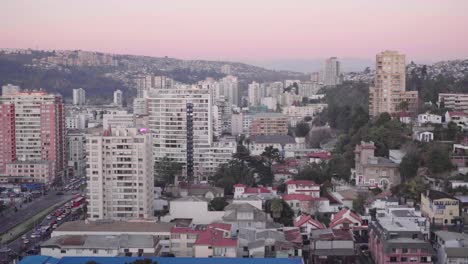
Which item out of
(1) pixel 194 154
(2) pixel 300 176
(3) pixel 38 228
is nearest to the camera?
(3) pixel 38 228

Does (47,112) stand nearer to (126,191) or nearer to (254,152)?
(254,152)

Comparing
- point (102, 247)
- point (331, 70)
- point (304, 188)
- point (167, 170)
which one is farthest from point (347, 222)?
point (331, 70)

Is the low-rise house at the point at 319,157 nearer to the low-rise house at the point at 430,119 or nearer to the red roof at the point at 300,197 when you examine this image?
the low-rise house at the point at 430,119

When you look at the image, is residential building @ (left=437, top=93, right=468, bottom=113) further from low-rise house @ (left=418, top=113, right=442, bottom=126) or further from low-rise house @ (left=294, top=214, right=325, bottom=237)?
low-rise house @ (left=294, top=214, right=325, bottom=237)

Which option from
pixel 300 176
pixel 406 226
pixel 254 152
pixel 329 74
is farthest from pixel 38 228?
pixel 329 74

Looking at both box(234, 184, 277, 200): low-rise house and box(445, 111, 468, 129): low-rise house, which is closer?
box(234, 184, 277, 200): low-rise house

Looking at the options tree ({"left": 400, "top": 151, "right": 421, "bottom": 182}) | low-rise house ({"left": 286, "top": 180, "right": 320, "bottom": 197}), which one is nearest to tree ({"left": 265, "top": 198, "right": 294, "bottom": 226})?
low-rise house ({"left": 286, "top": 180, "right": 320, "bottom": 197})
